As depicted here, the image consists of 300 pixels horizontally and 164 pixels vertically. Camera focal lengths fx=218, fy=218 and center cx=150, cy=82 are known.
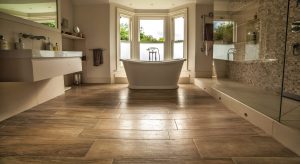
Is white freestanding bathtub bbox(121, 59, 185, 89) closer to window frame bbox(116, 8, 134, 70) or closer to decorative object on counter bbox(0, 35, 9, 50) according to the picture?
window frame bbox(116, 8, 134, 70)

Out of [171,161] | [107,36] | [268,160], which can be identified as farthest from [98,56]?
[268,160]

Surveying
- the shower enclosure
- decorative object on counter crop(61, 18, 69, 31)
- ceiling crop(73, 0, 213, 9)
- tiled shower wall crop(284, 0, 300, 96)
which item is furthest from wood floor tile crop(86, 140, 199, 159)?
ceiling crop(73, 0, 213, 9)

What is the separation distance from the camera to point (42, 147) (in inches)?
66.0

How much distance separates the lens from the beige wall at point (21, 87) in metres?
2.49

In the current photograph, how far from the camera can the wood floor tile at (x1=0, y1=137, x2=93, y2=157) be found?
157 cm

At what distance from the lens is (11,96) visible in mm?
2607

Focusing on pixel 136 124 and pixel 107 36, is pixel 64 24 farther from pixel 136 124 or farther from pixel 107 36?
pixel 136 124

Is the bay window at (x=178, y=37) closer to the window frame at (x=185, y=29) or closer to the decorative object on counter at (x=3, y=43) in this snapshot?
the window frame at (x=185, y=29)

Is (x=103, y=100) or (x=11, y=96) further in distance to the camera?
(x=103, y=100)

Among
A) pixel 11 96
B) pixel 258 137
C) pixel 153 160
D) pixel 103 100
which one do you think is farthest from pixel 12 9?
pixel 258 137

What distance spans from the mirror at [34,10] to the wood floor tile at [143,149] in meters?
2.01

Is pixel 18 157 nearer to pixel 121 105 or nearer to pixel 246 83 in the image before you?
pixel 121 105

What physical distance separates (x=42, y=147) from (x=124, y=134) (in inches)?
26.1

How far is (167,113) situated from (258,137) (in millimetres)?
1104
